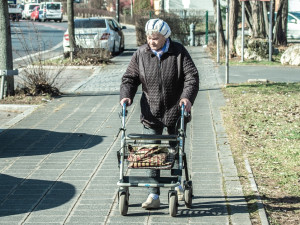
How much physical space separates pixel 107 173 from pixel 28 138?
7.84ft

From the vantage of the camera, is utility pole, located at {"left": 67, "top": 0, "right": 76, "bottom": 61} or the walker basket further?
utility pole, located at {"left": 67, "top": 0, "right": 76, "bottom": 61}

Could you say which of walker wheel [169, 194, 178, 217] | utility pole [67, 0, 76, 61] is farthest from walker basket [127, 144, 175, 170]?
utility pole [67, 0, 76, 61]

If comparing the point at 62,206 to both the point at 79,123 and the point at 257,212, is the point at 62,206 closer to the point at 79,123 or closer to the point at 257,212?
the point at 257,212

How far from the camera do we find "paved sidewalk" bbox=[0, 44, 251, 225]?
5.59 metres

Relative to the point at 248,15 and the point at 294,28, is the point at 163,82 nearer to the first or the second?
the point at 248,15

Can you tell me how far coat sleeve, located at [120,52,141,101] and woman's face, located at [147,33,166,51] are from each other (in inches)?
10.3

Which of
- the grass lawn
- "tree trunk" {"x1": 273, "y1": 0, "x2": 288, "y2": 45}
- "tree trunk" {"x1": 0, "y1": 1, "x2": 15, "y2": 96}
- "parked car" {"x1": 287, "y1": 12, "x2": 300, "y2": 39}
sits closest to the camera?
the grass lawn

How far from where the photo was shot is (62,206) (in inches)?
230

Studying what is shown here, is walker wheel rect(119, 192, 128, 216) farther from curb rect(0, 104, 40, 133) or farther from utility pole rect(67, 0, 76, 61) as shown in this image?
utility pole rect(67, 0, 76, 61)

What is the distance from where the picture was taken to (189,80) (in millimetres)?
5633

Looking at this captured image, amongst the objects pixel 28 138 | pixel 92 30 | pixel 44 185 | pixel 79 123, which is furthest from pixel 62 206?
pixel 92 30

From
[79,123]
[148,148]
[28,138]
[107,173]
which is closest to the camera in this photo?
[148,148]

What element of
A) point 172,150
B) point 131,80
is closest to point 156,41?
point 131,80

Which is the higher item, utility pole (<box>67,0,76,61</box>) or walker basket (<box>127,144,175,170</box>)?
utility pole (<box>67,0,76,61</box>)
